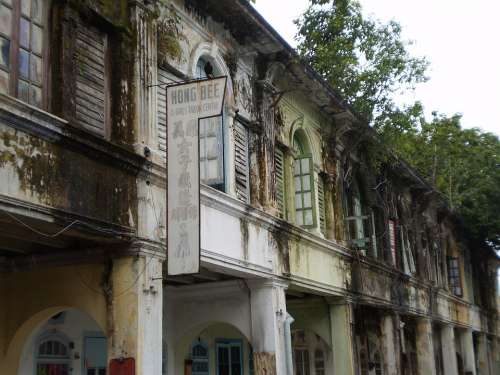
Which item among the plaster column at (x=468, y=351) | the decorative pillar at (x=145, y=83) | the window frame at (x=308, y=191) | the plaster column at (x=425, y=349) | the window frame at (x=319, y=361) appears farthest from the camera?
the plaster column at (x=468, y=351)

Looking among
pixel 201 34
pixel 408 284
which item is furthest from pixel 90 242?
pixel 408 284

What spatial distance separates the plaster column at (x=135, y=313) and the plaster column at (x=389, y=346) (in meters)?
10.2

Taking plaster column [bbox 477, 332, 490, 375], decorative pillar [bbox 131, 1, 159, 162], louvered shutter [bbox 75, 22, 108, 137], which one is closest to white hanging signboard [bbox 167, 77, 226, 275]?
decorative pillar [bbox 131, 1, 159, 162]

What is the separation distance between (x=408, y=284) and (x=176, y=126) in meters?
13.2

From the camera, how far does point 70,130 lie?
26.1 feet

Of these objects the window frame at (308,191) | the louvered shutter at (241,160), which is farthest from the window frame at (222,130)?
the window frame at (308,191)

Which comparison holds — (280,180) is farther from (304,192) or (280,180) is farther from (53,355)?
(53,355)

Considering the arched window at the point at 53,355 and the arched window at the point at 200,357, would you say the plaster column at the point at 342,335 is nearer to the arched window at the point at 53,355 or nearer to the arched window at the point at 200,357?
the arched window at the point at 200,357

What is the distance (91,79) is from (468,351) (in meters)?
22.2

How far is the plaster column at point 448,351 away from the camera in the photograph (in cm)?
2389

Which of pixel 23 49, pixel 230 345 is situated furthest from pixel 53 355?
pixel 23 49

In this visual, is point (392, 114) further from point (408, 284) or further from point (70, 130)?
point (70, 130)

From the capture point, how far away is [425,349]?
2120 cm

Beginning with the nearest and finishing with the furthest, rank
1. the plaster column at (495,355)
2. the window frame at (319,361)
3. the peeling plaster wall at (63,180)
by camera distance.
→ the peeling plaster wall at (63,180) → the window frame at (319,361) → the plaster column at (495,355)
